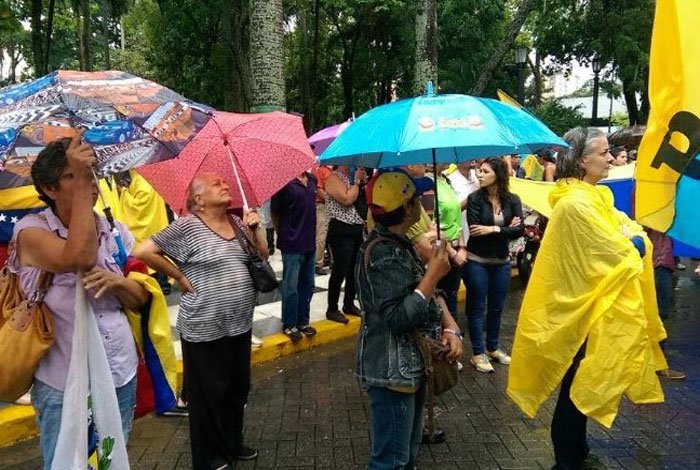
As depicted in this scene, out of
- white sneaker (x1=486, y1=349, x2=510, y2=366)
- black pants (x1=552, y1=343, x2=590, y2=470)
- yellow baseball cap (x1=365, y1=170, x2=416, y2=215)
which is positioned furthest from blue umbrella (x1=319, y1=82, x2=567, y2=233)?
white sneaker (x1=486, y1=349, x2=510, y2=366)

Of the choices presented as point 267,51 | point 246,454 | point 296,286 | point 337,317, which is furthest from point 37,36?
point 246,454

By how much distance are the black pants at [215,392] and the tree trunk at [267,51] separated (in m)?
3.33

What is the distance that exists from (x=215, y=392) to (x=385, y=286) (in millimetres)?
1436

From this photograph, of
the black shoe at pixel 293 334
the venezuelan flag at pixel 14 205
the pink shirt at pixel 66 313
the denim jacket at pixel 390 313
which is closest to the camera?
the pink shirt at pixel 66 313

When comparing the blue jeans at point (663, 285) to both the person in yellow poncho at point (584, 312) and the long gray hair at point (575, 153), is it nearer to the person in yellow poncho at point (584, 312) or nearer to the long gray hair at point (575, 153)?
the person in yellow poncho at point (584, 312)

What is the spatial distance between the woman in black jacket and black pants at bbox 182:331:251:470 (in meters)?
2.33

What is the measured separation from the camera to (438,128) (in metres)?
2.68

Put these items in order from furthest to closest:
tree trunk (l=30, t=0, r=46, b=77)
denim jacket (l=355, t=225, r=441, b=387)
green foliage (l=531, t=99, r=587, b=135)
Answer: green foliage (l=531, t=99, r=587, b=135)
tree trunk (l=30, t=0, r=46, b=77)
denim jacket (l=355, t=225, r=441, b=387)

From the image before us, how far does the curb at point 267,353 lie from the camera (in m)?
4.16

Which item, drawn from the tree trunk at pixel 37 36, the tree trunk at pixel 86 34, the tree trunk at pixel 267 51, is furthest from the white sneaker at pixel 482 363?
the tree trunk at pixel 86 34

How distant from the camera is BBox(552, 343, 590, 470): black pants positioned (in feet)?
11.2

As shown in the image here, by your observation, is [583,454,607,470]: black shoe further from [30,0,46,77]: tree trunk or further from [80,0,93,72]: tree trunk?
[80,0,93,72]: tree trunk

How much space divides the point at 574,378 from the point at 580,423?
0.95 ft

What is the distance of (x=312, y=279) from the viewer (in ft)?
19.7
